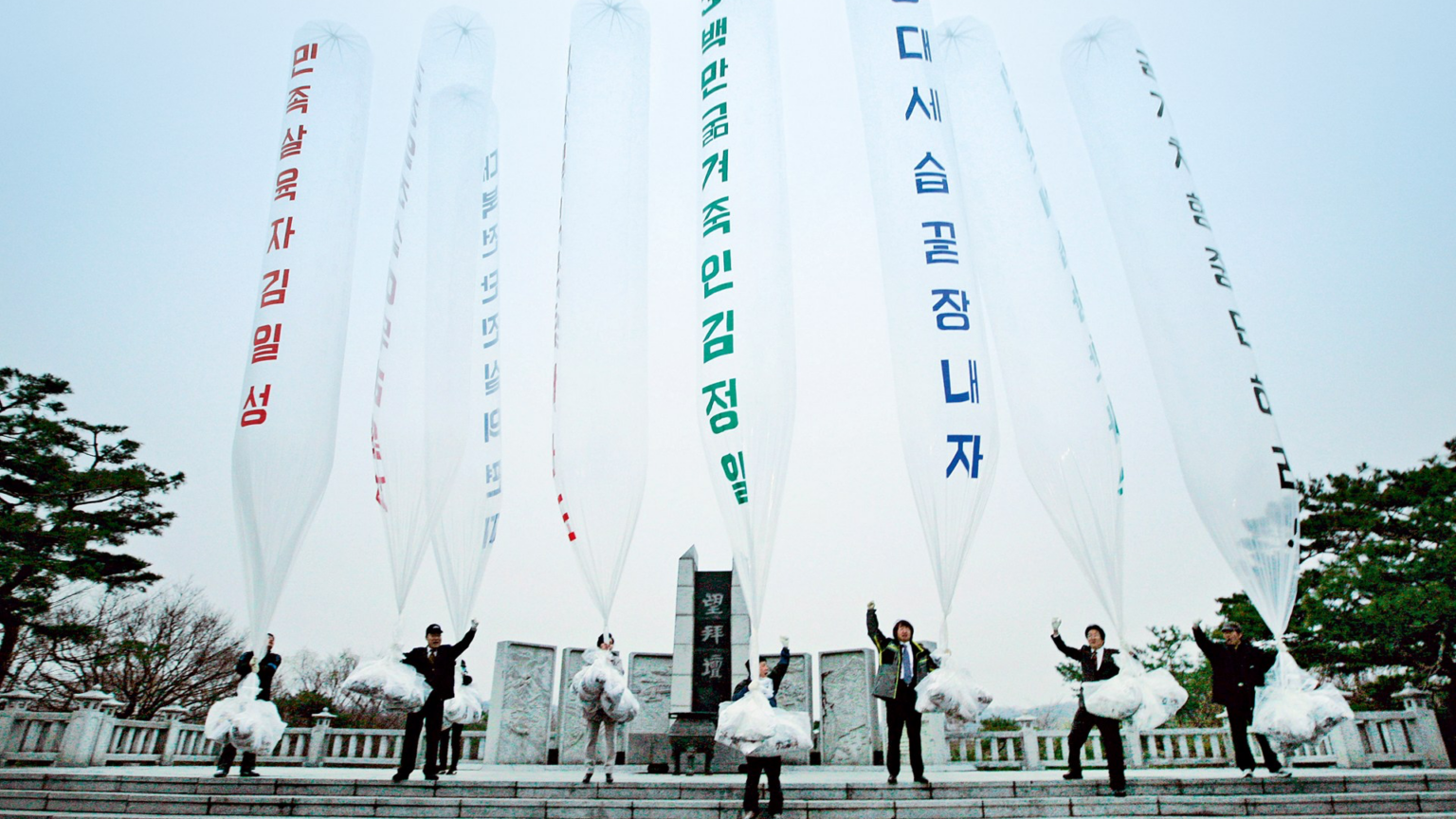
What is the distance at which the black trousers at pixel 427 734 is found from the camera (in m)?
8.09

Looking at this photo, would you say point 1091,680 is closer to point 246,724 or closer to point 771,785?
point 771,785

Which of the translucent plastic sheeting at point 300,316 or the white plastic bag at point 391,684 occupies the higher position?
the translucent plastic sheeting at point 300,316

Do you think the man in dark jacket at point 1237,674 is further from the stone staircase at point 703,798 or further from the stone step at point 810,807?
the stone step at point 810,807

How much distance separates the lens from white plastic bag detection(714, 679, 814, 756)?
6559 mm

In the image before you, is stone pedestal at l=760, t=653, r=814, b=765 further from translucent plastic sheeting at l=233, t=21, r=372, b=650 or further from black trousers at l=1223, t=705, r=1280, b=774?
translucent plastic sheeting at l=233, t=21, r=372, b=650

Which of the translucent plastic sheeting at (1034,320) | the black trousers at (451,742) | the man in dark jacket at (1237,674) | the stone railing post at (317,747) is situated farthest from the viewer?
the stone railing post at (317,747)

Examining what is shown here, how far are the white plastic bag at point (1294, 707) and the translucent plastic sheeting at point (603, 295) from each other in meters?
6.61

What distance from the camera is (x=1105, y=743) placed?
25.3 feet

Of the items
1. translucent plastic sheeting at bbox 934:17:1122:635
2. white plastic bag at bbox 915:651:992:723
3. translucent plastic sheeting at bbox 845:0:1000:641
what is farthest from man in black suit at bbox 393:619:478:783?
translucent plastic sheeting at bbox 934:17:1122:635

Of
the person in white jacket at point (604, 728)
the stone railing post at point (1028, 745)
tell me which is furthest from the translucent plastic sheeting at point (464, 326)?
the stone railing post at point (1028, 745)

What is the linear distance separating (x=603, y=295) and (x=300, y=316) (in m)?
3.66

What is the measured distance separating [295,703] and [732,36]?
24500 mm

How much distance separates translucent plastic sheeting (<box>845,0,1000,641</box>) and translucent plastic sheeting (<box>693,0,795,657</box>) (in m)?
1.31

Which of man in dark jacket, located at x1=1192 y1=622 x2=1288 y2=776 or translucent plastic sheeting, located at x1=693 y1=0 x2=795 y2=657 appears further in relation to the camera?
translucent plastic sheeting, located at x1=693 y1=0 x2=795 y2=657
